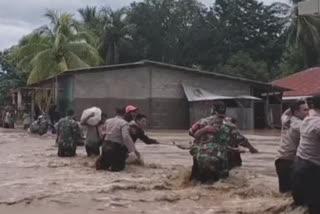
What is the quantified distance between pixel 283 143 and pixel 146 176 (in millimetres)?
3930

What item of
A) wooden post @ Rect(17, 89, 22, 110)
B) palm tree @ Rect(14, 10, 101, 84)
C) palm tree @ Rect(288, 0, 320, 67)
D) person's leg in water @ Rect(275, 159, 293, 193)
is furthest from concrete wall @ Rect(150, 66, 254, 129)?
person's leg in water @ Rect(275, 159, 293, 193)

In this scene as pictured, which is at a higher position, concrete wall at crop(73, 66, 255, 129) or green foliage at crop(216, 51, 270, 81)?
green foliage at crop(216, 51, 270, 81)

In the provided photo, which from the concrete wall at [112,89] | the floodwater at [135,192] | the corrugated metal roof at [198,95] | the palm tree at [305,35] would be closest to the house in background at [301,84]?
the corrugated metal roof at [198,95]

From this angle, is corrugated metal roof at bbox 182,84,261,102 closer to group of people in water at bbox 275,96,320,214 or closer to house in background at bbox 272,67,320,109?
house in background at bbox 272,67,320,109

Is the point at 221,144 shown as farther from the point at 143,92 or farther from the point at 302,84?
the point at 302,84

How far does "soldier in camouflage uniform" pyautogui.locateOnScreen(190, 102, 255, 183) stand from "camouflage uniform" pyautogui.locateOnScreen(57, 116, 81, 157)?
6.31m

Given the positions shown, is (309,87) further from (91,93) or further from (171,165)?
(171,165)

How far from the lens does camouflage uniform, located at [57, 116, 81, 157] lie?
1584 centimetres

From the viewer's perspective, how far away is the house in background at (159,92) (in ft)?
127

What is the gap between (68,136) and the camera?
51.9 feet

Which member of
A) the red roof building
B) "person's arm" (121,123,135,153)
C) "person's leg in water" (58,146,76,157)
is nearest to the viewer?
"person's arm" (121,123,135,153)

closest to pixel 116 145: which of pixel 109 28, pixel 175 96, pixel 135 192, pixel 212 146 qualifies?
pixel 135 192

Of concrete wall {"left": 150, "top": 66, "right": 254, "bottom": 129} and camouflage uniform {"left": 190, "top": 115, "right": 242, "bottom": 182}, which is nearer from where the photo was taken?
camouflage uniform {"left": 190, "top": 115, "right": 242, "bottom": 182}

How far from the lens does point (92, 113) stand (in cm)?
1520
